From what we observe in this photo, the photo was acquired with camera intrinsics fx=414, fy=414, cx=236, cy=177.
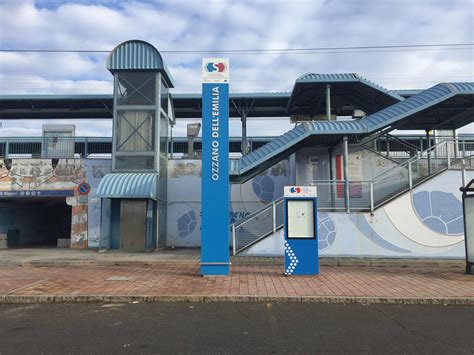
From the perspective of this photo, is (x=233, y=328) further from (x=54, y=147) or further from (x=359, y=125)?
(x=54, y=147)

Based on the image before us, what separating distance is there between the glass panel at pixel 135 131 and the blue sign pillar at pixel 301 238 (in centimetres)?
1039

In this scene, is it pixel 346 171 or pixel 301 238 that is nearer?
pixel 301 238

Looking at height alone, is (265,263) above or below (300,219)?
below

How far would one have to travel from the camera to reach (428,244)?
15.3m

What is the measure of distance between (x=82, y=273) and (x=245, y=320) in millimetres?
6803

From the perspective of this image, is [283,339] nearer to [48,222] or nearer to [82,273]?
[82,273]

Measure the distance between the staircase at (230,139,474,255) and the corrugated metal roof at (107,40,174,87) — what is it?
9011 mm

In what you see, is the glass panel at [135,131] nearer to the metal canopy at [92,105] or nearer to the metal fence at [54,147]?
the metal fence at [54,147]

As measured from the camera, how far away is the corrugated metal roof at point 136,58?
64.4 feet

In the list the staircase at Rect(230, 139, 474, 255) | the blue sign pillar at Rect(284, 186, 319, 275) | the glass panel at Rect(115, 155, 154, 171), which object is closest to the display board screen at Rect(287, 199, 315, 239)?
the blue sign pillar at Rect(284, 186, 319, 275)

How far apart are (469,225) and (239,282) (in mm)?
6895

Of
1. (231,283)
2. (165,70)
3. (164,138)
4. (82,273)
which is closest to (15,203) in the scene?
(164,138)

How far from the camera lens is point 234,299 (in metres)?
8.32

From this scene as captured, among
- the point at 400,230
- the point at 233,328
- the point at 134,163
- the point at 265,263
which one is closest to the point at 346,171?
the point at 400,230
